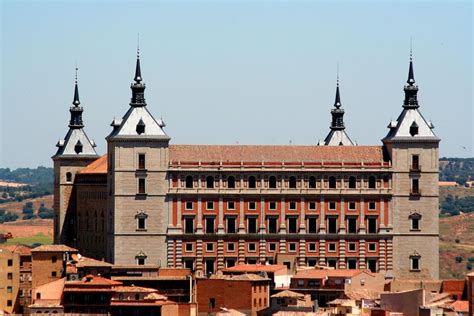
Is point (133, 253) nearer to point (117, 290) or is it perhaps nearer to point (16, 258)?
point (16, 258)

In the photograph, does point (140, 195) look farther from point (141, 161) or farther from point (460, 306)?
point (460, 306)

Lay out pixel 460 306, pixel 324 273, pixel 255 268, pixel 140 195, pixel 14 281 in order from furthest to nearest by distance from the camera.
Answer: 1. pixel 140 195
2. pixel 255 268
3. pixel 324 273
4. pixel 14 281
5. pixel 460 306

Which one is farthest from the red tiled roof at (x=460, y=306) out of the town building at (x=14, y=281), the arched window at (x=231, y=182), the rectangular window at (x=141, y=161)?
the rectangular window at (x=141, y=161)

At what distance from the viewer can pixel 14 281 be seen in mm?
189250

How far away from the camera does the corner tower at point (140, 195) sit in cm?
19825

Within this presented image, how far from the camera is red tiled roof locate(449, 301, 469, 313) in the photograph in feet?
556

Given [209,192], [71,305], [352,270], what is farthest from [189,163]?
[71,305]

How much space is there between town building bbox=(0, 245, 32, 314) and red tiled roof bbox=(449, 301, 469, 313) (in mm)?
34598

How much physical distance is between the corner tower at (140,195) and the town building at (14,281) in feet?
33.6

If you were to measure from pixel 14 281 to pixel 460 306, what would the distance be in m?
37.8

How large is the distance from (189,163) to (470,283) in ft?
108

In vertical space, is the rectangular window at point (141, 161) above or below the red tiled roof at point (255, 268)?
above

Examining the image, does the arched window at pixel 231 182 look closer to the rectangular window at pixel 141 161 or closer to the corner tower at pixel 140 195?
the corner tower at pixel 140 195

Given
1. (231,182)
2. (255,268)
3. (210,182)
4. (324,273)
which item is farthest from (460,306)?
(210,182)
